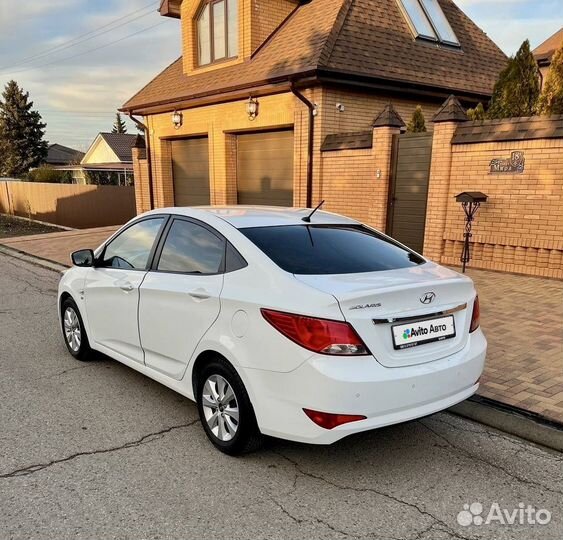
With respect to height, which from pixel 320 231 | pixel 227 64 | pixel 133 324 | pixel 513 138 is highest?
pixel 227 64

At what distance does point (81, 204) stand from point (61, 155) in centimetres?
5368

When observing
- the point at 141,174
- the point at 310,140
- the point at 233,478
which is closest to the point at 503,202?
the point at 310,140

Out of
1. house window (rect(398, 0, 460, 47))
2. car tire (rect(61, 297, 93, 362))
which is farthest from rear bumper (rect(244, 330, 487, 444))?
house window (rect(398, 0, 460, 47))

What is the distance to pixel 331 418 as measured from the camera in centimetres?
263

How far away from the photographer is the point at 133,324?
12.8ft

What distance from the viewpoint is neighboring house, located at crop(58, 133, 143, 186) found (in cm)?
3738

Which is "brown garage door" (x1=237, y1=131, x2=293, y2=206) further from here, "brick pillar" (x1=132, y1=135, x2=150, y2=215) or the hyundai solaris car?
the hyundai solaris car

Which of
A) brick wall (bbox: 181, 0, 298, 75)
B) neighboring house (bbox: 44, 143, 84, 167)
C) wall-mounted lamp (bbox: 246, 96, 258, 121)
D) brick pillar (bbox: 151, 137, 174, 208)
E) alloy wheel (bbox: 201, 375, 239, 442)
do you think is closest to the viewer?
alloy wheel (bbox: 201, 375, 239, 442)

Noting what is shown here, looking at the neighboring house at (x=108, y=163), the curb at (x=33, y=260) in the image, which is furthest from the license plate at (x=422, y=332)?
the neighboring house at (x=108, y=163)

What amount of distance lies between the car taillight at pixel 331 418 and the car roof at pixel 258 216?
4.59ft

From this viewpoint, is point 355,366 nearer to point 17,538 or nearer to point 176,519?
point 176,519

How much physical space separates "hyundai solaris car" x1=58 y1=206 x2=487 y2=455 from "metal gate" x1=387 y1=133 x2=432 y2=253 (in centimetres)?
523

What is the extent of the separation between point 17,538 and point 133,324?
1741mm

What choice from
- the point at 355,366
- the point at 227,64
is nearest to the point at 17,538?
the point at 355,366
